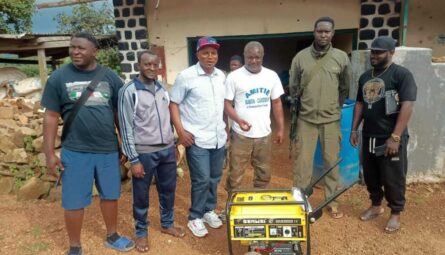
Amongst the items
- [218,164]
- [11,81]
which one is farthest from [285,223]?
[11,81]

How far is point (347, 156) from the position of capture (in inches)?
192

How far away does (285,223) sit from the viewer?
278 cm

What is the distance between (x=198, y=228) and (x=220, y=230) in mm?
258

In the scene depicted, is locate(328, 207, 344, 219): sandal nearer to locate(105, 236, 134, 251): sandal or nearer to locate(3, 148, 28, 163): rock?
locate(105, 236, 134, 251): sandal

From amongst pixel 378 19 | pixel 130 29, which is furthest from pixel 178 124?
pixel 378 19

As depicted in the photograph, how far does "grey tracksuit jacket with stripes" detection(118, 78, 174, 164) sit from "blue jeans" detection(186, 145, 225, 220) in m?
0.31

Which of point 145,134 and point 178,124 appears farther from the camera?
point 178,124

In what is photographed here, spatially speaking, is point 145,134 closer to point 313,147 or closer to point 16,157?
point 313,147

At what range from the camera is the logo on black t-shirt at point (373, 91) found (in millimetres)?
3572

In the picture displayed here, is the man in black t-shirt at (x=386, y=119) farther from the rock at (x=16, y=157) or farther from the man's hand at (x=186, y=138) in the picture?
the rock at (x=16, y=157)

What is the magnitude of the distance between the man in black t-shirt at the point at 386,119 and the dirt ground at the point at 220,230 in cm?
26

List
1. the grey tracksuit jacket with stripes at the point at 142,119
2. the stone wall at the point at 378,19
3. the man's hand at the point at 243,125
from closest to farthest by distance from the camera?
the grey tracksuit jacket with stripes at the point at 142,119 → the man's hand at the point at 243,125 → the stone wall at the point at 378,19

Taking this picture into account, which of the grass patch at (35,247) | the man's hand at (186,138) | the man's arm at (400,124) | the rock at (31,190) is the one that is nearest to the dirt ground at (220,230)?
the grass patch at (35,247)

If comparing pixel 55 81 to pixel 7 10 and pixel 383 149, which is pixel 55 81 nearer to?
pixel 383 149
